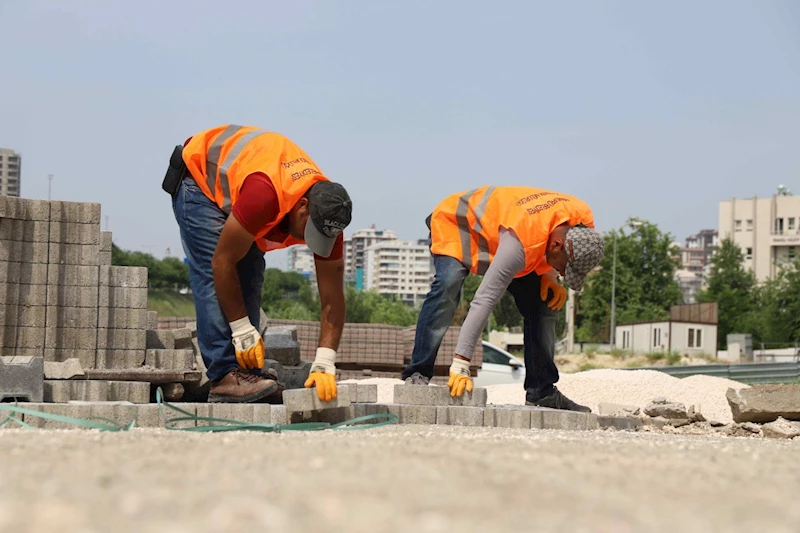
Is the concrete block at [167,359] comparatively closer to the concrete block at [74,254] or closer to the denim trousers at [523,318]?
the concrete block at [74,254]

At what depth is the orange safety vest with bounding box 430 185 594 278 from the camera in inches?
246

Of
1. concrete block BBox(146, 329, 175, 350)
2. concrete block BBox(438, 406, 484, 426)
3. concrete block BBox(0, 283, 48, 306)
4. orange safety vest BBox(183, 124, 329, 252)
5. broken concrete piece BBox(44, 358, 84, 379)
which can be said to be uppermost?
orange safety vest BBox(183, 124, 329, 252)

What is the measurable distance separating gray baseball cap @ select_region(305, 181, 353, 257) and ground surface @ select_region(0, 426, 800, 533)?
2026 millimetres

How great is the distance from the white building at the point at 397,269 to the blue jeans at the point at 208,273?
165 m

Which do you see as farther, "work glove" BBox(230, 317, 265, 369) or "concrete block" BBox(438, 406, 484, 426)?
"concrete block" BBox(438, 406, 484, 426)

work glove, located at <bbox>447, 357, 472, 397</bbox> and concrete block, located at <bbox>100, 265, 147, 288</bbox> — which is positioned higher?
concrete block, located at <bbox>100, 265, 147, 288</bbox>

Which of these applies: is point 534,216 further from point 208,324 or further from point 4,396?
point 4,396

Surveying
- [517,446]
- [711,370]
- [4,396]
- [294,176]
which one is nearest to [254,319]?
[294,176]

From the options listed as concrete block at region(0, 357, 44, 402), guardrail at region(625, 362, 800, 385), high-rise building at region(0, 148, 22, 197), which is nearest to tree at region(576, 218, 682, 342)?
guardrail at region(625, 362, 800, 385)

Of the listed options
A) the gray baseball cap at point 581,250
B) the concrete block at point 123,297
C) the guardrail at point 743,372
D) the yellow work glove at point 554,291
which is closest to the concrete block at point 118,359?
the concrete block at point 123,297

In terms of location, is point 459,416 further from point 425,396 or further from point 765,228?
point 765,228

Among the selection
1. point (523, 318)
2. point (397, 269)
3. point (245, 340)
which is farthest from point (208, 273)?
point (397, 269)

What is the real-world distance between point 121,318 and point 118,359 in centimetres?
27

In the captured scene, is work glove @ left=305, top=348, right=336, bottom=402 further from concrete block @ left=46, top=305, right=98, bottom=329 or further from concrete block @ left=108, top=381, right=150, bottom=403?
concrete block @ left=46, top=305, right=98, bottom=329
